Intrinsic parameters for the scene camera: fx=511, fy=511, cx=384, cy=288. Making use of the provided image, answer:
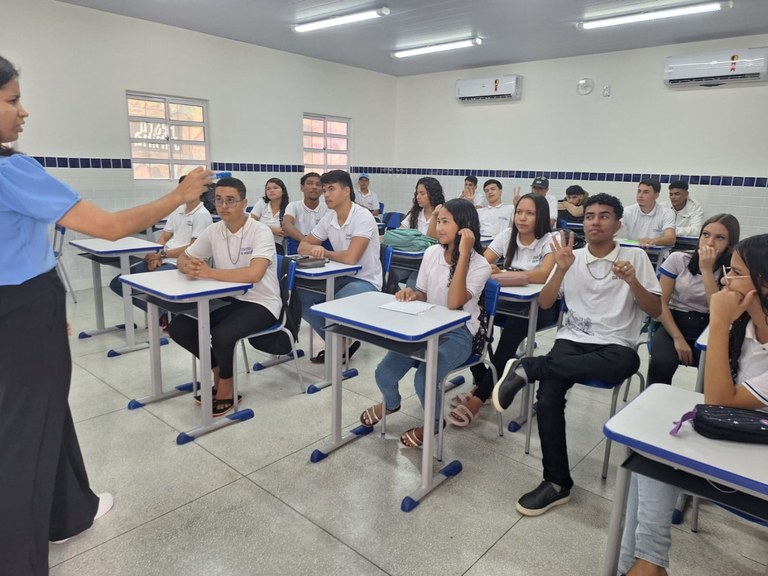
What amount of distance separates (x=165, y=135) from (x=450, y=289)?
18.1 ft

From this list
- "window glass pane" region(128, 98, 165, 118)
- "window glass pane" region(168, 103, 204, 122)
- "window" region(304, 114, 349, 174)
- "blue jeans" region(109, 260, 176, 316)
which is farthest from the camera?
Result: "window" region(304, 114, 349, 174)

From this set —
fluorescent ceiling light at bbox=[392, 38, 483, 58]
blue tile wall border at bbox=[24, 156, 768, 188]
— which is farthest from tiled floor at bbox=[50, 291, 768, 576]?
fluorescent ceiling light at bbox=[392, 38, 483, 58]

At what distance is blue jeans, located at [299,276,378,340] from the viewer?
3.51 meters

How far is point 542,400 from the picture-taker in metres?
2.18

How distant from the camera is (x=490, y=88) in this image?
791 centimetres

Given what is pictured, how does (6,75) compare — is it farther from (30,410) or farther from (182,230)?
(182,230)

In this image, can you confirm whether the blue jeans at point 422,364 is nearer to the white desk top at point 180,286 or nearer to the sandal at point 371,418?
the sandal at point 371,418

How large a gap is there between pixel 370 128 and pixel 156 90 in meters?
3.76

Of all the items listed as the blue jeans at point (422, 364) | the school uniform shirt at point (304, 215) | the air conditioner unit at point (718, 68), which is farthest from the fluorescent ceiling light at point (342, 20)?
the blue jeans at point (422, 364)

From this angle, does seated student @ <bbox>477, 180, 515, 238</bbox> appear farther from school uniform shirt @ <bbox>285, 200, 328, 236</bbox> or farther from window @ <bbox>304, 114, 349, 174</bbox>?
window @ <bbox>304, 114, 349, 174</bbox>

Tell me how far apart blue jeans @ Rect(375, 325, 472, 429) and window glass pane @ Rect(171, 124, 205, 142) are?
5455 millimetres

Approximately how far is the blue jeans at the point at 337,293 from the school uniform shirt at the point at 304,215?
1.43 meters

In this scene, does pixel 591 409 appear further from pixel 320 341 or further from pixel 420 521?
pixel 320 341

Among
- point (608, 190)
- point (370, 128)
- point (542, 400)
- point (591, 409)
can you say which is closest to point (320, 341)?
point (591, 409)
